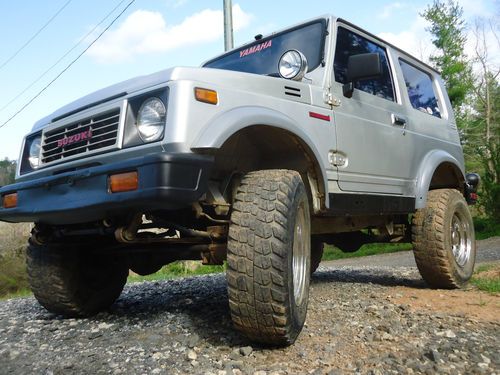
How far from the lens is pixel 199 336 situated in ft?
9.49

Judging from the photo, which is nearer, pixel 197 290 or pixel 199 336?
pixel 199 336

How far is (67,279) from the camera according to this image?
349 centimetres

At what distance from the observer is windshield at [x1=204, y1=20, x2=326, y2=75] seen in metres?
3.78

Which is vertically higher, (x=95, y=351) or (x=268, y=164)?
→ (x=268, y=164)

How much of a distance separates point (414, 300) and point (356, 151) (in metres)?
1.37

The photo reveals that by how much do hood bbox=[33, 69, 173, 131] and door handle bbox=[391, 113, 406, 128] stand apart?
2428 mm

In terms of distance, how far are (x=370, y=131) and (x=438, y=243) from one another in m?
1.37

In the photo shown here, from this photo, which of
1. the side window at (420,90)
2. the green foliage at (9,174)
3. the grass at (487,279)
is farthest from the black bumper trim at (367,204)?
the green foliage at (9,174)

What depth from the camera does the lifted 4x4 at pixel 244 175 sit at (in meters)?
2.46

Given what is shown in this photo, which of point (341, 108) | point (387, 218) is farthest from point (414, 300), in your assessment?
point (341, 108)

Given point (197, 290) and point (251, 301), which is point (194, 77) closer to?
point (251, 301)

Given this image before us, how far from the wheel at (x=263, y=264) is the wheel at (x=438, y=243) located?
7.55 ft

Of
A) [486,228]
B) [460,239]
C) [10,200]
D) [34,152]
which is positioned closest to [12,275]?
[34,152]

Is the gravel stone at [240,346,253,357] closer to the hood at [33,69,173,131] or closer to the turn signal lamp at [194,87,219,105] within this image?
the turn signal lamp at [194,87,219,105]
